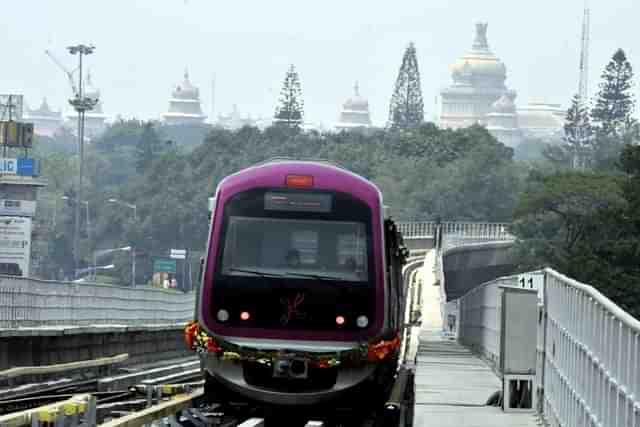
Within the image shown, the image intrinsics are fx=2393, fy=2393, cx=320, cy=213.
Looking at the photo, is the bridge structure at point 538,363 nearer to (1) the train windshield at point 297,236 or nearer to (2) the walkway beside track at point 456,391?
(2) the walkway beside track at point 456,391

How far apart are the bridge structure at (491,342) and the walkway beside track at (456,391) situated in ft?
0.07

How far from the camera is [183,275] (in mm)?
176500

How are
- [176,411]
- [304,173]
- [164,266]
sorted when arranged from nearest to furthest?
[176,411] → [304,173] → [164,266]

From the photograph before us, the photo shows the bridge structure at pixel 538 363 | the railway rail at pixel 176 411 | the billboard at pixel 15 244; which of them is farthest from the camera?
the billboard at pixel 15 244

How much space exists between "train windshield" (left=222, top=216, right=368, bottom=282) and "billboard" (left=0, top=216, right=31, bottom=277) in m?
86.9

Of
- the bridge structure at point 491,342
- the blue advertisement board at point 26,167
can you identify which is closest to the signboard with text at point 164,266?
the blue advertisement board at point 26,167

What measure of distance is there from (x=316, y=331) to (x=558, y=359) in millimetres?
3183

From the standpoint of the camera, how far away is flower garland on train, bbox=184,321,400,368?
81.0 feet

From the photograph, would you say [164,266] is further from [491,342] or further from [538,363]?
[538,363]

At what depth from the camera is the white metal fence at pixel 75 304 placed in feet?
124

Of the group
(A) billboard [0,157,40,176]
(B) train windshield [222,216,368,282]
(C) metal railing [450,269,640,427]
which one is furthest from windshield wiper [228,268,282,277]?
(A) billboard [0,157,40,176]

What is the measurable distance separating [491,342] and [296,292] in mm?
11707

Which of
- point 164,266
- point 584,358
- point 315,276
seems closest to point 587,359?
point 584,358

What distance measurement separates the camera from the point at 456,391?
28891 millimetres
